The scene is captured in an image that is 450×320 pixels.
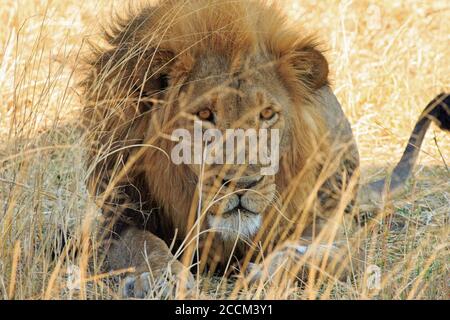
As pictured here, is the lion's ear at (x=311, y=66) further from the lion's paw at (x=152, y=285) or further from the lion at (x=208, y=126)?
the lion's paw at (x=152, y=285)

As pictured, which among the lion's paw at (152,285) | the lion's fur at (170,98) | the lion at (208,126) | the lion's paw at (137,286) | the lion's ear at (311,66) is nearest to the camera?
the lion's paw at (152,285)

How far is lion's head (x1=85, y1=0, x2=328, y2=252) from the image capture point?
358 cm

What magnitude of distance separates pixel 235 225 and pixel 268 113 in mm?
485

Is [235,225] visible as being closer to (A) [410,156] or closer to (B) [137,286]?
(B) [137,286]

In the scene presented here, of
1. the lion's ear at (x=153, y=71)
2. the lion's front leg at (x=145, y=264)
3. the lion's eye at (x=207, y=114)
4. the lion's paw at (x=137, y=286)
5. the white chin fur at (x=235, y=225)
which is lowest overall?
the lion's paw at (x=137, y=286)

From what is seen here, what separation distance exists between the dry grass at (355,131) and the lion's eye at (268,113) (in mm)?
706

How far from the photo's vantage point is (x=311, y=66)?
13.0ft

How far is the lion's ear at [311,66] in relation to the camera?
3.93 metres

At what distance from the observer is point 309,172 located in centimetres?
398

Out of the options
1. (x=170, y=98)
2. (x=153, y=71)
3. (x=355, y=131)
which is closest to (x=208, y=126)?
(x=170, y=98)

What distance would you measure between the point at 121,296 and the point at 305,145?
3.68ft

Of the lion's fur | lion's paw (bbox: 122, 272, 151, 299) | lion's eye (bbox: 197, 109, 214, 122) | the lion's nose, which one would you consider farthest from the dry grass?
lion's eye (bbox: 197, 109, 214, 122)

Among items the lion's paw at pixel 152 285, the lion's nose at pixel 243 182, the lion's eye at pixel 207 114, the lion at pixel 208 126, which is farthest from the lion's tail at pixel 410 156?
the lion's paw at pixel 152 285

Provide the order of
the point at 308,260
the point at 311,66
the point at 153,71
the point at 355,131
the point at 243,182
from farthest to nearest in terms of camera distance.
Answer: the point at 355,131, the point at 311,66, the point at 153,71, the point at 308,260, the point at 243,182
